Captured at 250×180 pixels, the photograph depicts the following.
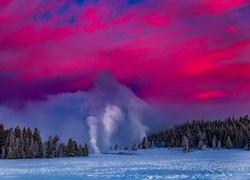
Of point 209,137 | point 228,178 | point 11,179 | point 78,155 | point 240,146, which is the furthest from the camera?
point 209,137

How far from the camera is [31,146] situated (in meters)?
147

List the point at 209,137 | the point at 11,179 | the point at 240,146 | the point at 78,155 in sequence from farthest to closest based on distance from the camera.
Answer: the point at 209,137 < the point at 240,146 < the point at 78,155 < the point at 11,179

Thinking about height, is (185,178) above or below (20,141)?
below

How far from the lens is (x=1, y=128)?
6344 inches

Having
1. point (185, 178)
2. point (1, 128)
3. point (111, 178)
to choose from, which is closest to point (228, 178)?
point (185, 178)

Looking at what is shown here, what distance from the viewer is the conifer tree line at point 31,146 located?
5709 inches

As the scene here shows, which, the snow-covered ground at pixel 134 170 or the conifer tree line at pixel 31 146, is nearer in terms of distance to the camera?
the snow-covered ground at pixel 134 170

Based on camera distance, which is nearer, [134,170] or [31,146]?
[134,170]

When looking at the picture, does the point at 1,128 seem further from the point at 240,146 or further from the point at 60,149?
the point at 240,146

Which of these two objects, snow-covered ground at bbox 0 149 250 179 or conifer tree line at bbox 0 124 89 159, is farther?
conifer tree line at bbox 0 124 89 159

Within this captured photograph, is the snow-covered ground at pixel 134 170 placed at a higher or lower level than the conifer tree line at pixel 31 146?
lower

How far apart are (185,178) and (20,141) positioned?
111 metres

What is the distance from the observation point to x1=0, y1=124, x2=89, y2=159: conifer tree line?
145000mm

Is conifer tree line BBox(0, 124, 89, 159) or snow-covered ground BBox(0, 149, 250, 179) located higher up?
conifer tree line BBox(0, 124, 89, 159)
